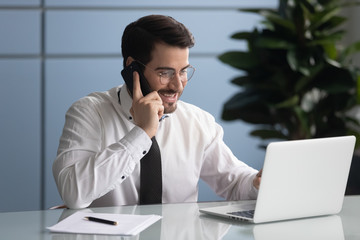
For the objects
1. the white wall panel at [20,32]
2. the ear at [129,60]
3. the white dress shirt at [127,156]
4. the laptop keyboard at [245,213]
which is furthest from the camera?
the white wall panel at [20,32]

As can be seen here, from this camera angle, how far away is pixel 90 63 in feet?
12.6

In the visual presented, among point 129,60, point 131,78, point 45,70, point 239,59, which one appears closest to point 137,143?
point 131,78

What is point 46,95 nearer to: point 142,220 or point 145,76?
point 145,76

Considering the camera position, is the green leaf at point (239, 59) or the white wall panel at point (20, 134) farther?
the green leaf at point (239, 59)

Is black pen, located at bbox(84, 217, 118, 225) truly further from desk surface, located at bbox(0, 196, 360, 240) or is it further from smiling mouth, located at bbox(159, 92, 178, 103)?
smiling mouth, located at bbox(159, 92, 178, 103)

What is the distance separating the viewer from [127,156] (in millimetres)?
1890

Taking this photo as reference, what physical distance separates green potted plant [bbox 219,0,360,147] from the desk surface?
2229 mm

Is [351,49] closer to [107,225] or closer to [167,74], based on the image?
[167,74]

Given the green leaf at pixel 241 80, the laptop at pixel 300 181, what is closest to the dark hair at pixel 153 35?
the laptop at pixel 300 181

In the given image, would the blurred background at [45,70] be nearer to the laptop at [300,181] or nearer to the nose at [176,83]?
the nose at [176,83]

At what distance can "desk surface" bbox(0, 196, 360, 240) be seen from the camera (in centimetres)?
147

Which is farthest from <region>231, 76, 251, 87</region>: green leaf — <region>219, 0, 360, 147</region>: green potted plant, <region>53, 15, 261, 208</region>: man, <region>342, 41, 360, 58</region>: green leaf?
<region>53, 15, 261, 208</region>: man

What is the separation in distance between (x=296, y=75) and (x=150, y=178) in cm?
221

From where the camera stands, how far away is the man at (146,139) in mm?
1879
